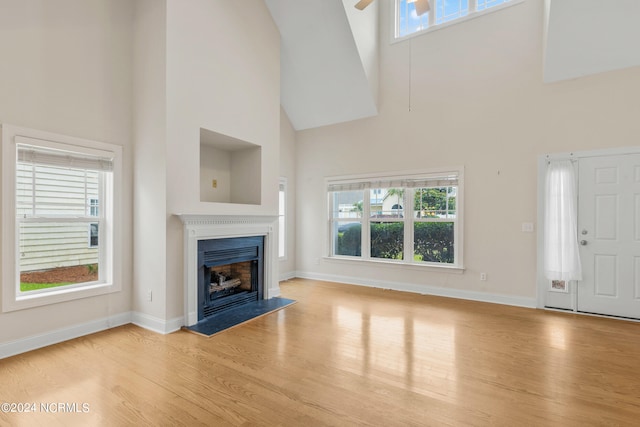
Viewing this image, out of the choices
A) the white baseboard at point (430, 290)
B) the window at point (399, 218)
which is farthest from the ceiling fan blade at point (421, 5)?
the white baseboard at point (430, 290)

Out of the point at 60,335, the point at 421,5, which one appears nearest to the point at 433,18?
the point at 421,5

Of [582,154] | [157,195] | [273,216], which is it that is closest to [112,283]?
[157,195]

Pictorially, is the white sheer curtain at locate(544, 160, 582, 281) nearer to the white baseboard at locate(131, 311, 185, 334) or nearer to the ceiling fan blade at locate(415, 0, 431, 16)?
the ceiling fan blade at locate(415, 0, 431, 16)

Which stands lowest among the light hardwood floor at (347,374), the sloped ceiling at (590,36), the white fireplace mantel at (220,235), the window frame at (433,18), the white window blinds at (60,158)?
the light hardwood floor at (347,374)

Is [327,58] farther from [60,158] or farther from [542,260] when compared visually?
[542,260]

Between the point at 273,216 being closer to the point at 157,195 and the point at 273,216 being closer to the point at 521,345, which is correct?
the point at 157,195

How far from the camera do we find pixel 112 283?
3539 mm

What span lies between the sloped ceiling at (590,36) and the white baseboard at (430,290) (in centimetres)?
312

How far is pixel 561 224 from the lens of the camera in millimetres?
4102

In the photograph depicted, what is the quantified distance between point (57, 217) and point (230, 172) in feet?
7.26

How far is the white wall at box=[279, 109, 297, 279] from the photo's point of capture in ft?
20.5

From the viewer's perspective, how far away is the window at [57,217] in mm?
2818

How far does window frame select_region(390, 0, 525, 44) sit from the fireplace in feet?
13.7

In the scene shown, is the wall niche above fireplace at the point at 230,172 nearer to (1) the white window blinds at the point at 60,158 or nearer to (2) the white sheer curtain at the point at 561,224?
(1) the white window blinds at the point at 60,158
